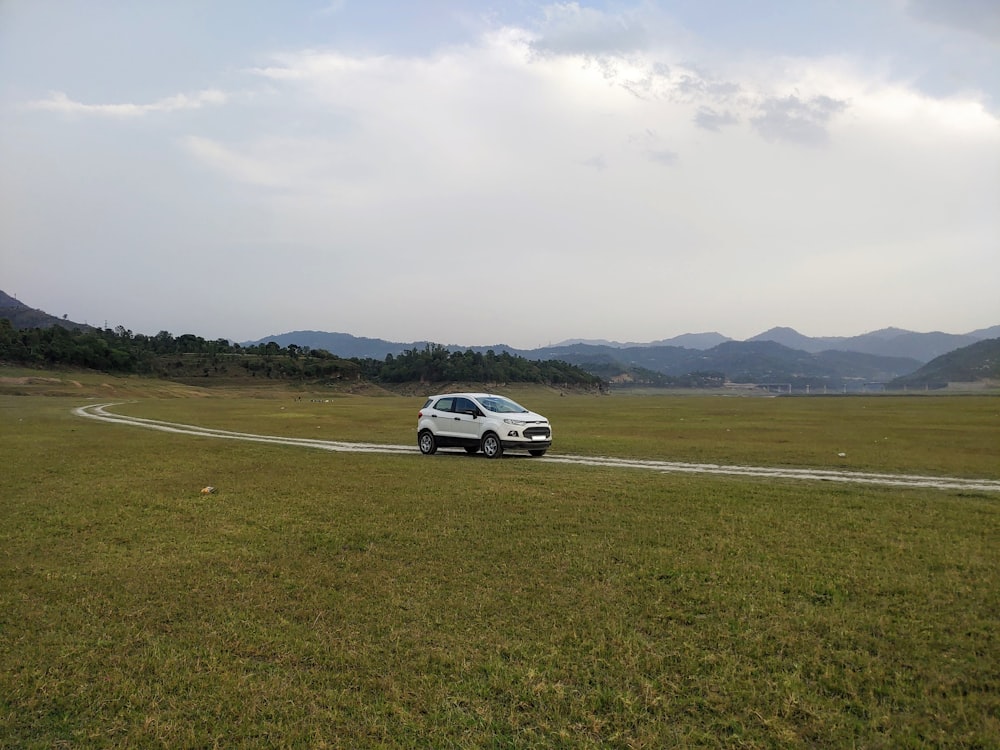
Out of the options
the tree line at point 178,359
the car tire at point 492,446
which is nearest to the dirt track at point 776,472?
the car tire at point 492,446

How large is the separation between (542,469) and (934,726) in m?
14.1

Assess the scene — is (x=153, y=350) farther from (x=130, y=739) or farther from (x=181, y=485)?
(x=130, y=739)

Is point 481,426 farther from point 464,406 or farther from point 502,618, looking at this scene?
point 502,618

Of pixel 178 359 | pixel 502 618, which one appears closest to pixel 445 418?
pixel 502 618

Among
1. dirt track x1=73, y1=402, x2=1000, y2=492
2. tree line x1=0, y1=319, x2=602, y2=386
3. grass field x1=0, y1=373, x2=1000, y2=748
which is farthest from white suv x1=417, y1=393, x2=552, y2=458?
tree line x1=0, y1=319, x2=602, y2=386

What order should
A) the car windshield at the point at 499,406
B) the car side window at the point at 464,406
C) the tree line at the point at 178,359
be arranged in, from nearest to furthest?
the car windshield at the point at 499,406, the car side window at the point at 464,406, the tree line at the point at 178,359

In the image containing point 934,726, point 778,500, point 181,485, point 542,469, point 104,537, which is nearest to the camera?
point 934,726

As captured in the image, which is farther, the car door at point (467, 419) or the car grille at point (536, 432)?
the car door at point (467, 419)

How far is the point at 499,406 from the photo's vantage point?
23859mm

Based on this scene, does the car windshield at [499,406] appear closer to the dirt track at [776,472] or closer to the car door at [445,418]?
the car door at [445,418]

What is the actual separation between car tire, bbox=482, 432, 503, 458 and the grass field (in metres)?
7.58

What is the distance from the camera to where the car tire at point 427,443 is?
2425 centimetres

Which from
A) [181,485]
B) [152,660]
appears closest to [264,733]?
[152,660]

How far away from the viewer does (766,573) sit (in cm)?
850
